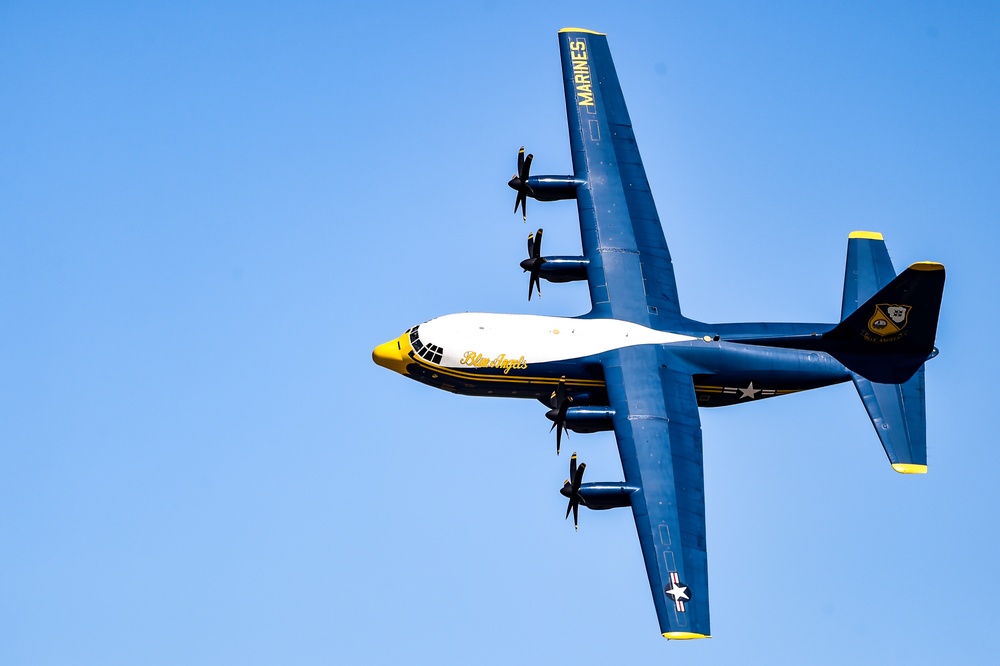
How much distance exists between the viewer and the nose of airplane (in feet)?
273

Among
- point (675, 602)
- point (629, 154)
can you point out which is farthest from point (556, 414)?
point (629, 154)

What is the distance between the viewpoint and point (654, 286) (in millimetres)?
83812

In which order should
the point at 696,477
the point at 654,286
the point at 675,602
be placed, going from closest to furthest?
the point at 675,602, the point at 696,477, the point at 654,286

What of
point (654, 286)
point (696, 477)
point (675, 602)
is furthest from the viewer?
point (654, 286)

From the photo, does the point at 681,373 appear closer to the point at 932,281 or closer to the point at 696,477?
the point at 696,477

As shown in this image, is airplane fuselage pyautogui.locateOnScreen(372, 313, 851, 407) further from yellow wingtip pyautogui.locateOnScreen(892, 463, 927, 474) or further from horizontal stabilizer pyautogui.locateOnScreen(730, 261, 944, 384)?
yellow wingtip pyautogui.locateOnScreen(892, 463, 927, 474)

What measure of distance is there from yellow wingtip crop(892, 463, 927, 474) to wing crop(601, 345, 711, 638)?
902 cm

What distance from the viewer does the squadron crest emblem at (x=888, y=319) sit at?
80938 millimetres

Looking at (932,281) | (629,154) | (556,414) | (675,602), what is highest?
(629,154)

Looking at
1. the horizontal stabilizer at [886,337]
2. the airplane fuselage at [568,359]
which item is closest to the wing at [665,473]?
the airplane fuselage at [568,359]

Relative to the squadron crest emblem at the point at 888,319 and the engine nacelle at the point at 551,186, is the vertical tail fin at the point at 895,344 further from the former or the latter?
the engine nacelle at the point at 551,186

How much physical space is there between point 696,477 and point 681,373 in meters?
5.88

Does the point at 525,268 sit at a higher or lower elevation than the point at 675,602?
higher

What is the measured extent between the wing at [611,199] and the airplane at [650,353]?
10 cm
